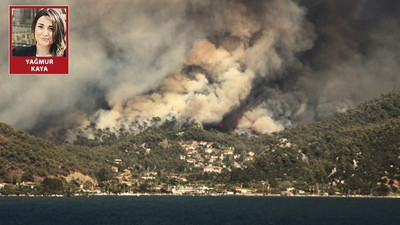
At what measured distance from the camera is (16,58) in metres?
111

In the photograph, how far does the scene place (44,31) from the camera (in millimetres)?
109625

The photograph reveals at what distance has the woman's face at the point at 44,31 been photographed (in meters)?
108

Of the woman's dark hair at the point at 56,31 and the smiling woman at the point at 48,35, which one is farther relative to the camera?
the woman's dark hair at the point at 56,31

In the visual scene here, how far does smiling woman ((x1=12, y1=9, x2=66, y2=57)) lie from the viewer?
10794cm

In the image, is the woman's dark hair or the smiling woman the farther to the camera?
the woman's dark hair

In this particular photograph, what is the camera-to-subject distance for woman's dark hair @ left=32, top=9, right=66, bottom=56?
108438 mm

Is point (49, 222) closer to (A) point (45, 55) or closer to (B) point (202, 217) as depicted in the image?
(B) point (202, 217)

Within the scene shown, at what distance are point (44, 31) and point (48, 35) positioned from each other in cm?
123

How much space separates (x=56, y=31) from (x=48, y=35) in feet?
5.14

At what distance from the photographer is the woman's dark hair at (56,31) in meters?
108

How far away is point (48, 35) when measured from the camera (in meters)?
109

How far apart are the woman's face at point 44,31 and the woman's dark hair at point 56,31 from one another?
2.00 feet

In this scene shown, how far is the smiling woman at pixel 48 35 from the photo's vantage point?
108m

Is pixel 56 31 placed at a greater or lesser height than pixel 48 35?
greater
